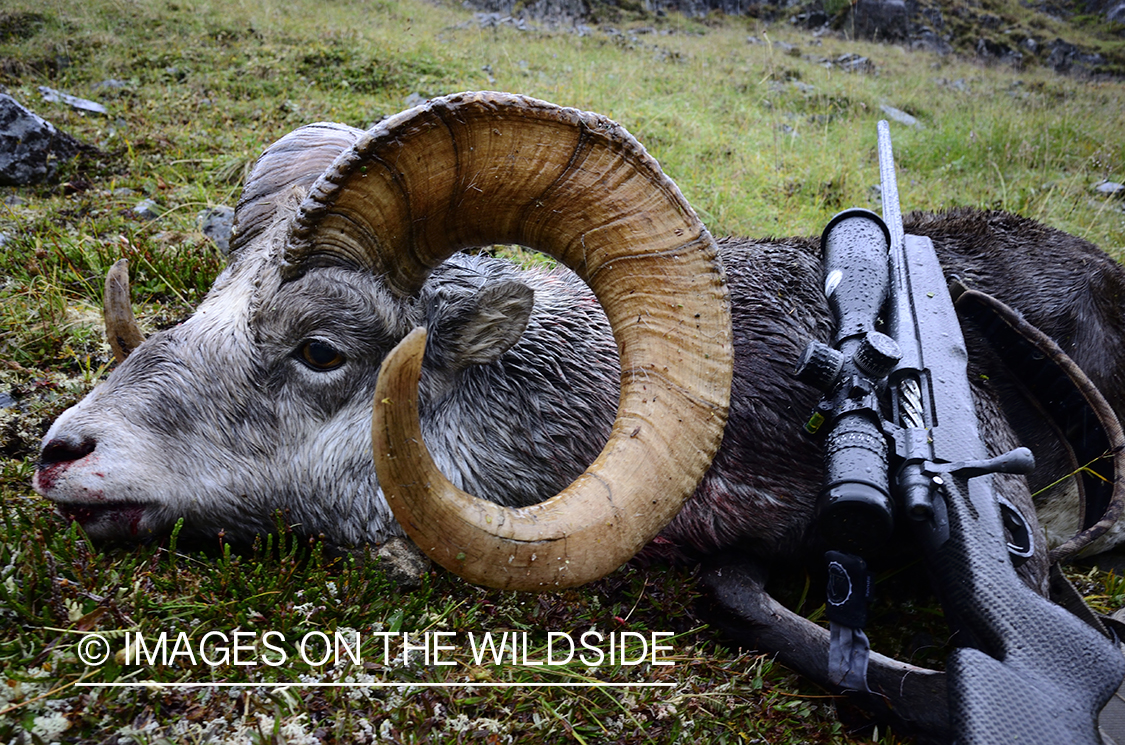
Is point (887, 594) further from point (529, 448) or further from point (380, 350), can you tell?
point (380, 350)

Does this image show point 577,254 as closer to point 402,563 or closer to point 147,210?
point 402,563

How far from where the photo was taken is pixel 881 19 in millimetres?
24516

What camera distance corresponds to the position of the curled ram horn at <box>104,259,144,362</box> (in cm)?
351

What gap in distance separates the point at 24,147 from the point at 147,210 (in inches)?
54.2

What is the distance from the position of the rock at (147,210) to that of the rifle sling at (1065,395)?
6.58m

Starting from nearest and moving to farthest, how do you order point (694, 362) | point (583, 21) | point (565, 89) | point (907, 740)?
point (694, 362)
point (907, 740)
point (565, 89)
point (583, 21)

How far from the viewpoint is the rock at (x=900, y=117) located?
38.7 ft

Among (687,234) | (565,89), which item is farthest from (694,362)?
(565,89)

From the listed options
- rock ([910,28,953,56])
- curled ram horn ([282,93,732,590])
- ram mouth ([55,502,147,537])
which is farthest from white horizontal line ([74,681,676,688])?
rock ([910,28,953,56])

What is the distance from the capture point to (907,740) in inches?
112

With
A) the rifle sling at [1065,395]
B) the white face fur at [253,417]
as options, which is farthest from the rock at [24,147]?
the rifle sling at [1065,395]

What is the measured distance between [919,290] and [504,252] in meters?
3.79

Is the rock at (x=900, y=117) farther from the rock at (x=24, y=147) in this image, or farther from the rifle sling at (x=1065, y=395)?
the rock at (x=24, y=147)

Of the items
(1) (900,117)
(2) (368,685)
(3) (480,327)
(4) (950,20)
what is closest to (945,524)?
(3) (480,327)
